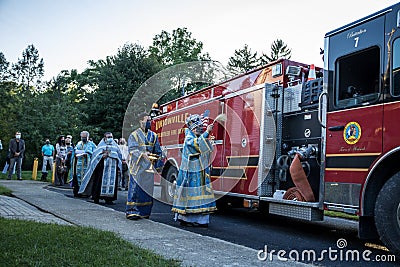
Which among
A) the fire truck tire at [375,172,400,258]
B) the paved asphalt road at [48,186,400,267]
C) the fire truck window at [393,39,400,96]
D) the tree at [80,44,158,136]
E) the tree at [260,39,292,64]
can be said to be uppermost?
the tree at [260,39,292,64]

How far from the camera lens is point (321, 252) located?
6.04 metres

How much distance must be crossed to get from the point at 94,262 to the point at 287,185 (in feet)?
14.2

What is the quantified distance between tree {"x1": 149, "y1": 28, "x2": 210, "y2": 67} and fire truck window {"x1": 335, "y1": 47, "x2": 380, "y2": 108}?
44.4 m

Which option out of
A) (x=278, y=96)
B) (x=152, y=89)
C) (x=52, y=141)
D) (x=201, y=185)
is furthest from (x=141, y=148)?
(x=52, y=141)

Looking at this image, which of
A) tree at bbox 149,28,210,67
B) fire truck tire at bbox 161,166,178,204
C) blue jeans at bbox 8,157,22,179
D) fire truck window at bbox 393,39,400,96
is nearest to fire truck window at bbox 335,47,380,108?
fire truck window at bbox 393,39,400,96

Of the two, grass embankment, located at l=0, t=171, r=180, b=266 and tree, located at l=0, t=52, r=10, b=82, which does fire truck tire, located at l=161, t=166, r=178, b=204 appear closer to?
grass embankment, located at l=0, t=171, r=180, b=266

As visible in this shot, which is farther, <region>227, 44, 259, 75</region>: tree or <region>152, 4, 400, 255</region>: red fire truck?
<region>227, 44, 259, 75</region>: tree

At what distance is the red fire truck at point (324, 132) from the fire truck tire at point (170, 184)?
5.37 feet

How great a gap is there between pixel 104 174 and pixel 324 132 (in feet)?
19.7

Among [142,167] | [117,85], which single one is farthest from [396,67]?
[117,85]

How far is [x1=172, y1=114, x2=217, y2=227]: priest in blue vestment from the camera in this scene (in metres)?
7.82

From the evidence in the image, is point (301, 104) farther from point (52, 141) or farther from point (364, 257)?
point (52, 141)

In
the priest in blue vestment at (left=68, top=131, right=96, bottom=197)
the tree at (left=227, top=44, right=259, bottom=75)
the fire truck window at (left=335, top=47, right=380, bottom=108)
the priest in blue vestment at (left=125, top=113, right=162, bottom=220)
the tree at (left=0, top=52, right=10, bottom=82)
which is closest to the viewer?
the fire truck window at (left=335, top=47, right=380, bottom=108)

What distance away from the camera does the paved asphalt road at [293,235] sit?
19.5 feet
